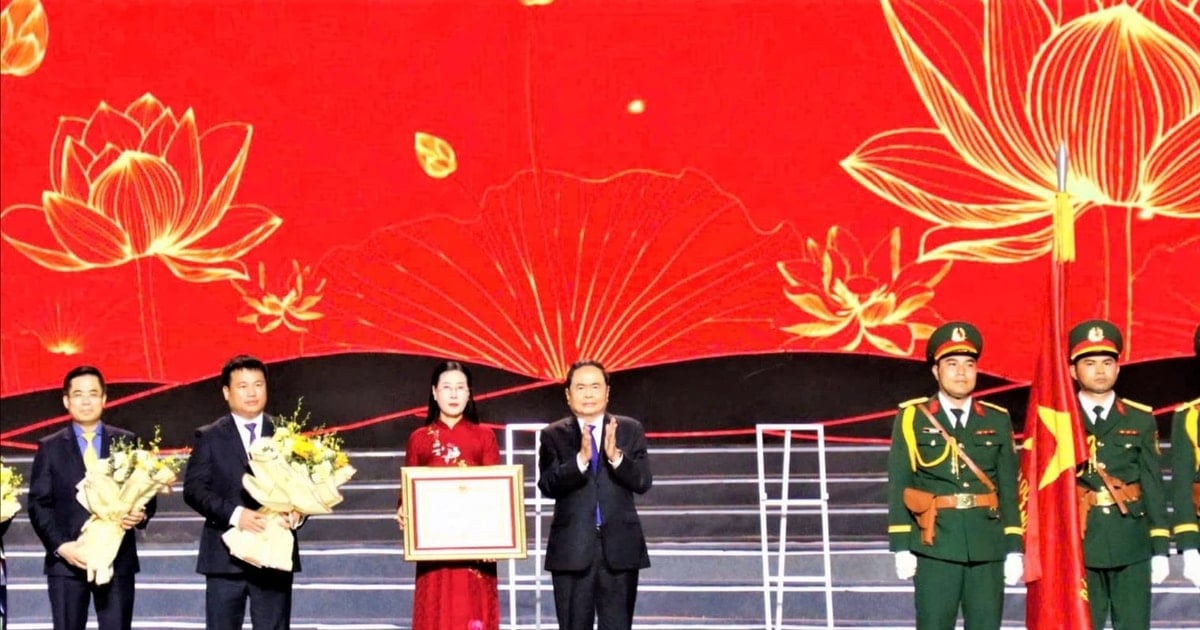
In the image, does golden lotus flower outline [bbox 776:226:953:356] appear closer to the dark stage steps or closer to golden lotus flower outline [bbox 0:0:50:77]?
the dark stage steps

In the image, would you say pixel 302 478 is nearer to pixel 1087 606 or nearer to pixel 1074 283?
pixel 1087 606

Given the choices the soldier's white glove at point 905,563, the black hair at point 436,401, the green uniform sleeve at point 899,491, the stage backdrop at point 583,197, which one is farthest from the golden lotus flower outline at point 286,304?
the soldier's white glove at point 905,563

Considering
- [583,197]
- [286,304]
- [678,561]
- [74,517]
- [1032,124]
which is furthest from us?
[286,304]

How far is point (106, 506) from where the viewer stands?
5223 millimetres

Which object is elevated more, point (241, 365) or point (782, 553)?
point (241, 365)

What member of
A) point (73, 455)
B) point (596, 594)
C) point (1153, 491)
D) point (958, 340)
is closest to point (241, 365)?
point (73, 455)

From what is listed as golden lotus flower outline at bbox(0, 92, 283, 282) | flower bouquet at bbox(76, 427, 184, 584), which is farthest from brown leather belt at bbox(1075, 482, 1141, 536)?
golden lotus flower outline at bbox(0, 92, 283, 282)

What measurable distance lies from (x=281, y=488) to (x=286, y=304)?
3186 millimetres

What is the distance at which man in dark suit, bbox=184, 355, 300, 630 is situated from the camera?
5.14 m

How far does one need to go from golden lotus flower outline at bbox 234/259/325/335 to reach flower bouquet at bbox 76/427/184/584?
9.43 ft

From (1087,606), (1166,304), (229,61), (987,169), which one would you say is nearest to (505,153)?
(229,61)

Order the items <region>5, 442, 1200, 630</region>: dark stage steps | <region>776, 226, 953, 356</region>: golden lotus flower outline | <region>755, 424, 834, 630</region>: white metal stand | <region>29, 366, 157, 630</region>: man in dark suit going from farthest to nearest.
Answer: <region>776, 226, 953, 356</region>: golden lotus flower outline
<region>5, 442, 1200, 630</region>: dark stage steps
<region>755, 424, 834, 630</region>: white metal stand
<region>29, 366, 157, 630</region>: man in dark suit

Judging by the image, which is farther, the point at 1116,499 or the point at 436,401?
the point at 436,401

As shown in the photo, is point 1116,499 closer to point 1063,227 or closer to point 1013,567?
point 1013,567
